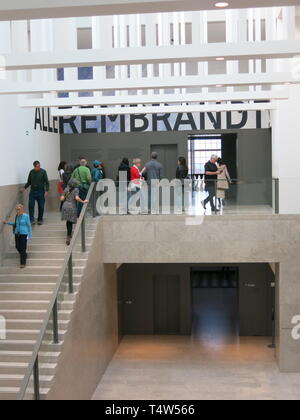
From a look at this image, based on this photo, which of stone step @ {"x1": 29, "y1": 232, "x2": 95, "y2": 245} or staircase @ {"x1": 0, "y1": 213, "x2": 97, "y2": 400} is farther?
stone step @ {"x1": 29, "y1": 232, "x2": 95, "y2": 245}

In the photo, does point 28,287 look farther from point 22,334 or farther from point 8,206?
point 8,206

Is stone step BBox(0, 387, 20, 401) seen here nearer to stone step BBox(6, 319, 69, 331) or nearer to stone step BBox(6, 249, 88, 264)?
stone step BBox(6, 319, 69, 331)

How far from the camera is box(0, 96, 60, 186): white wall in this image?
16.1 metres

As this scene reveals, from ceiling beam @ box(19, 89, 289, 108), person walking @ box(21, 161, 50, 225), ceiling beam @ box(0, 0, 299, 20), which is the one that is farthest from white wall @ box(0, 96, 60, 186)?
ceiling beam @ box(0, 0, 299, 20)

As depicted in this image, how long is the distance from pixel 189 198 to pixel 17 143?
485cm

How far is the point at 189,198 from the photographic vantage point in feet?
55.0

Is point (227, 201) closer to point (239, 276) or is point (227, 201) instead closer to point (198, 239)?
point (198, 239)

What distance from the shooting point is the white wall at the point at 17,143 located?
1614cm

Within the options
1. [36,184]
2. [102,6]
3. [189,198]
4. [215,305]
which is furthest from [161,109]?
[102,6]

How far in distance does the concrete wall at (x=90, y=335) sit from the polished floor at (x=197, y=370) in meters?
0.58

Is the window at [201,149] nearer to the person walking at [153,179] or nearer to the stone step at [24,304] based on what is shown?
the person walking at [153,179]

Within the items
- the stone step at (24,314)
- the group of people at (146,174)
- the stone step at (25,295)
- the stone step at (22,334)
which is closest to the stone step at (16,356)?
the stone step at (22,334)

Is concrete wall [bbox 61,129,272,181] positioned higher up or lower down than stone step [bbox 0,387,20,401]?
higher up

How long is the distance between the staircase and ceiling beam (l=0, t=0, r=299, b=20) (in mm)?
5849
